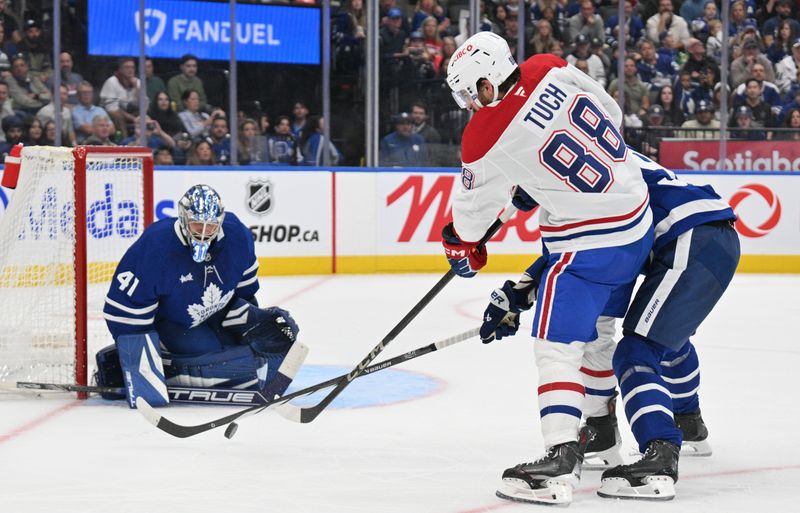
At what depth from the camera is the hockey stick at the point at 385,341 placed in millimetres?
3215

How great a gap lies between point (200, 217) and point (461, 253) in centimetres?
118

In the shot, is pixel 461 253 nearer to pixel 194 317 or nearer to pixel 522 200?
pixel 522 200

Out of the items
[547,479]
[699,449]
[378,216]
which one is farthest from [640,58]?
[547,479]

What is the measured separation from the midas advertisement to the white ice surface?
3283 mm

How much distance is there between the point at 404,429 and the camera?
3.66 meters

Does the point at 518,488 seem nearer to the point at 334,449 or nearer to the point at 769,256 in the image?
the point at 334,449

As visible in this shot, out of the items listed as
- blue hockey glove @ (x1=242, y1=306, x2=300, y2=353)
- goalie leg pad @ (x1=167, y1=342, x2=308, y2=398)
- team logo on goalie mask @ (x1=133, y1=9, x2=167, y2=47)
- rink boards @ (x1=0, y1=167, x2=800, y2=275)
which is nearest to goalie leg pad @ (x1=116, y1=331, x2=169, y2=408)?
goalie leg pad @ (x1=167, y1=342, x2=308, y2=398)

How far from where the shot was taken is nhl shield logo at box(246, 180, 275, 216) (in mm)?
8336

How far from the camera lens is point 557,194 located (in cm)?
284

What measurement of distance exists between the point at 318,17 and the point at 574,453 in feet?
21.7

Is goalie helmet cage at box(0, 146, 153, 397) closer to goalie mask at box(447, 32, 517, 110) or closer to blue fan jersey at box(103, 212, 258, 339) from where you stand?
blue fan jersey at box(103, 212, 258, 339)

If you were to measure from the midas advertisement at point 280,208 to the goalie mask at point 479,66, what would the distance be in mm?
5571

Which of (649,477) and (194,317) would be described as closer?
(649,477)

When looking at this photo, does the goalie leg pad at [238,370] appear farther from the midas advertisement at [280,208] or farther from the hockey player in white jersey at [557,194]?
the midas advertisement at [280,208]
